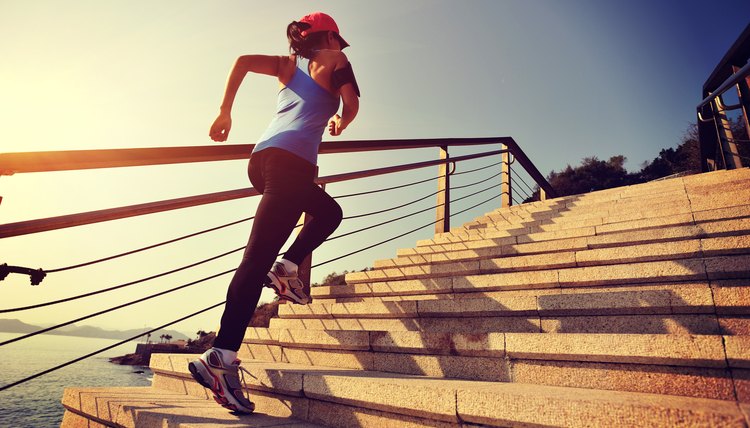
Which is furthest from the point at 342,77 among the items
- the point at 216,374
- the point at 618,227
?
the point at 618,227

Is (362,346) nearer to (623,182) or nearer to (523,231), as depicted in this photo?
(523,231)

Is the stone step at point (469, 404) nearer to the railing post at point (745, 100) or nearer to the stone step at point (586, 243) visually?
the stone step at point (586, 243)

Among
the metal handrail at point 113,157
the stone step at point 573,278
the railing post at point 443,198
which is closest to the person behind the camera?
the metal handrail at point 113,157

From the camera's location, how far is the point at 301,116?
6.21 feet

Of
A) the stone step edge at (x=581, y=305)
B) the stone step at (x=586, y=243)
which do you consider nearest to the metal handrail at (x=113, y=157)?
the stone step edge at (x=581, y=305)

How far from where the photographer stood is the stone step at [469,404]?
3.44 ft

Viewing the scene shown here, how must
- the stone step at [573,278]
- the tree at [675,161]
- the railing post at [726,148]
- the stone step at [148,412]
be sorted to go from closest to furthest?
the stone step at [148,412] < the stone step at [573,278] < the railing post at [726,148] < the tree at [675,161]

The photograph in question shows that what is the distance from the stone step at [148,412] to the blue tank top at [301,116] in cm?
113

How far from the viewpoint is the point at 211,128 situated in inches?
73.7

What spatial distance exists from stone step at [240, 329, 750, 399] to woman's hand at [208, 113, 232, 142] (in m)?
1.25

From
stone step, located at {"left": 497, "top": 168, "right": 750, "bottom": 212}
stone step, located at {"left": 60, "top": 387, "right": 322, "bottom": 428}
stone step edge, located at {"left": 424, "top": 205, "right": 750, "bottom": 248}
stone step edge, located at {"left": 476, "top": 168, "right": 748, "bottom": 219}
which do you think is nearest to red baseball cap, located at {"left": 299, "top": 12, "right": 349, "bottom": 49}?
stone step, located at {"left": 60, "top": 387, "right": 322, "bottom": 428}

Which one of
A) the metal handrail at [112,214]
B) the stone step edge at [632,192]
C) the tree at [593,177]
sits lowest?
the metal handrail at [112,214]

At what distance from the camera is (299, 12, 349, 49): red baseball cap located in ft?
6.54

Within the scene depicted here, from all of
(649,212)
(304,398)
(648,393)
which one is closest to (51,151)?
(304,398)
